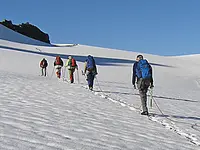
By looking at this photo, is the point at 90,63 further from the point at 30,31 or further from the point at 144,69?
the point at 30,31

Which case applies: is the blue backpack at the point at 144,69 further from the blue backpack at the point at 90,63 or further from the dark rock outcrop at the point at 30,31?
the dark rock outcrop at the point at 30,31

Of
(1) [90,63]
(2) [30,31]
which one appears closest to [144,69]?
(1) [90,63]

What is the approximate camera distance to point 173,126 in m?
8.76

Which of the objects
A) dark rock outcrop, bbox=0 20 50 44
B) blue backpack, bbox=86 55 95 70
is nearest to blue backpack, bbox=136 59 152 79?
blue backpack, bbox=86 55 95 70

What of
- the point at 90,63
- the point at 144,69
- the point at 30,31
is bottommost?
the point at 144,69

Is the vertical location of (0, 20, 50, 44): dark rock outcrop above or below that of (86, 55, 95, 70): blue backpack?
above

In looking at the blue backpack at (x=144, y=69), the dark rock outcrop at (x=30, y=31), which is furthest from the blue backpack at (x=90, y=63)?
the dark rock outcrop at (x=30, y=31)

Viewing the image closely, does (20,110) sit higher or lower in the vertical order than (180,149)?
higher

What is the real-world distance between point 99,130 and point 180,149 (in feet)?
5.14

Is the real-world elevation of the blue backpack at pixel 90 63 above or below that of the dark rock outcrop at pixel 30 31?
below

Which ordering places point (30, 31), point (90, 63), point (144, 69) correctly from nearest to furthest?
point (144, 69) → point (90, 63) → point (30, 31)

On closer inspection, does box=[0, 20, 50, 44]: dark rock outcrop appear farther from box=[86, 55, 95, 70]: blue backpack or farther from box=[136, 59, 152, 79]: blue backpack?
box=[136, 59, 152, 79]: blue backpack

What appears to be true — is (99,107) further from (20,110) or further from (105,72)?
(105,72)

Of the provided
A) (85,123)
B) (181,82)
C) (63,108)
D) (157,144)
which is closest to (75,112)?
(63,108)
